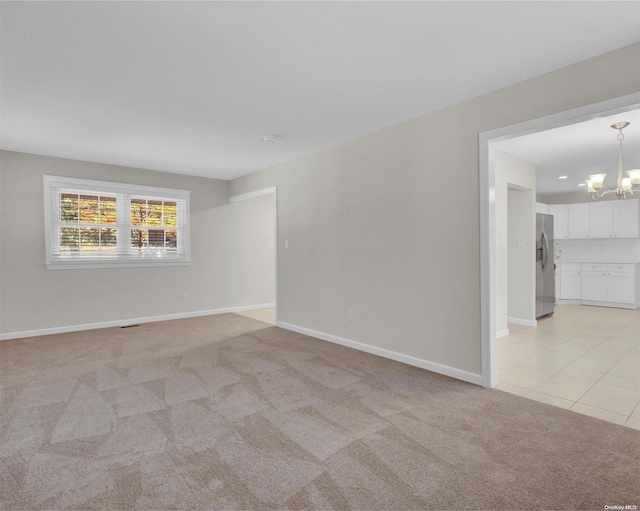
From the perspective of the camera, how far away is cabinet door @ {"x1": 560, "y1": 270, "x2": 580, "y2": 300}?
7.56m

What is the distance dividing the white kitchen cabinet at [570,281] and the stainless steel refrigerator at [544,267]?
1.68m

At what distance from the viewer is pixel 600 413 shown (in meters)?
2.57

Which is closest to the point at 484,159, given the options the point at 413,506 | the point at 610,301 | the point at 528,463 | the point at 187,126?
the point at 528,463

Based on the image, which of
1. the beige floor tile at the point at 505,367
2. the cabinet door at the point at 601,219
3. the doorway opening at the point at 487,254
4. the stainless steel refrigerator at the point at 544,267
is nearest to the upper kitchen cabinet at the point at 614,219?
the cabinet door at the point at 601,219

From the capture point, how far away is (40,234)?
4902 millimetres

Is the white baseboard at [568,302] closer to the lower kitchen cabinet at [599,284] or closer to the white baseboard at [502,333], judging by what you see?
the lower kitchen cabinet at [599,284]

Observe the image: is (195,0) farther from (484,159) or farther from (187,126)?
(484,159)

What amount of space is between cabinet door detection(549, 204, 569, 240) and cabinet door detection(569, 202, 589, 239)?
0.09 meters

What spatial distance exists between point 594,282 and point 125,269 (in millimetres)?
8970

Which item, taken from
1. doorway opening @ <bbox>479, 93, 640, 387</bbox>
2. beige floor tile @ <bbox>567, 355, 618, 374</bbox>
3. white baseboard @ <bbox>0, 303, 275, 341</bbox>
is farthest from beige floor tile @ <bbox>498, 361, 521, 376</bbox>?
white baseboard @ <bbox>0, 303, 275, 341</bbox>

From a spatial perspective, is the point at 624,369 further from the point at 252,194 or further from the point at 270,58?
the point at 252,194

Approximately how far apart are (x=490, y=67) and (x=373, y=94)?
91 cm

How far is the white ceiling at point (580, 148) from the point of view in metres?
3.80

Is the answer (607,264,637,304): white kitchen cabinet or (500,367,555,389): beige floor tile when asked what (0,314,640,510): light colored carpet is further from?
(607,264,637,304): white kitchen cabinet
